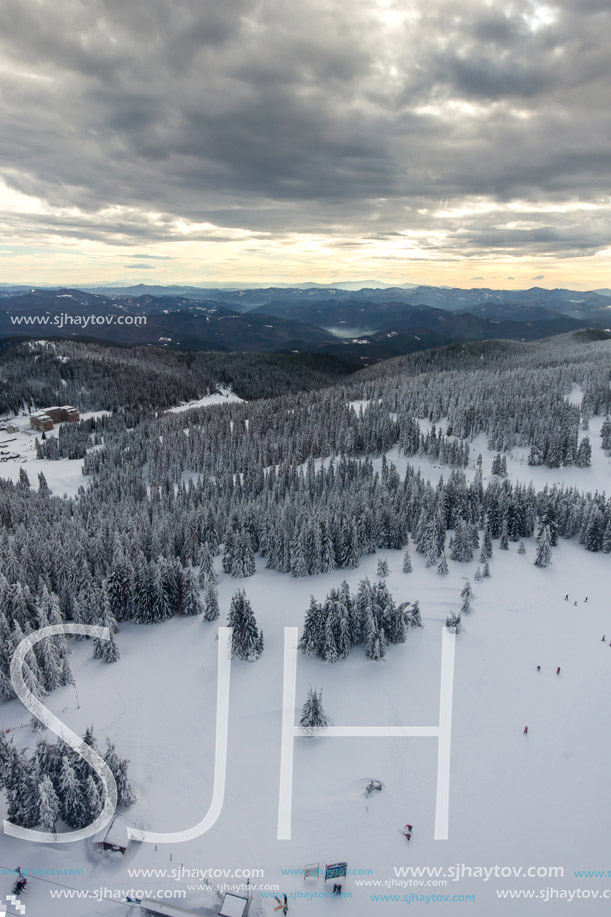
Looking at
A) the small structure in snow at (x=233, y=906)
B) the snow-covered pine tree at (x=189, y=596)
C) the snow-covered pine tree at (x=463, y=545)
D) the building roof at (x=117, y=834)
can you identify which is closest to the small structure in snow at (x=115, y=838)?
the building roof at (x=117, y=834)

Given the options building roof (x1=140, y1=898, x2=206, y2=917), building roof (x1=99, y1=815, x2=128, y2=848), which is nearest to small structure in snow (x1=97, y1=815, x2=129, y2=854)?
building roof (x1=99, y1=815, x2=128, y2=848)

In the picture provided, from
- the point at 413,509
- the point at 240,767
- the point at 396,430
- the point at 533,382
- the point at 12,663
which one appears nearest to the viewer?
the point at 240,767

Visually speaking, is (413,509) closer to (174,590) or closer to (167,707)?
(174,590)

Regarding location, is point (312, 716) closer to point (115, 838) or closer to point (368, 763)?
point (368, 763)

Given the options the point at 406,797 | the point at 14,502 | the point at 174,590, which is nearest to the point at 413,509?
the point at 174,590

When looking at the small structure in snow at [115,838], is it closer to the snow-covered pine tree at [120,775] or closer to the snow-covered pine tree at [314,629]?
the snow-covered pine tree at [120,775]

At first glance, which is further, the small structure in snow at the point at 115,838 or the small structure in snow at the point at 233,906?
the small structure in snow at the point at 115,838

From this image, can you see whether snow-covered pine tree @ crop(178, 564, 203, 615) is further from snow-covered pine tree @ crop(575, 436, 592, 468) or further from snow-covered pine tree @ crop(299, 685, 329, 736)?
snow-covered pine tree @ crop(575, 436, 592, 468)

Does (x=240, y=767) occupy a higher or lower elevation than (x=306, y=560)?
lower

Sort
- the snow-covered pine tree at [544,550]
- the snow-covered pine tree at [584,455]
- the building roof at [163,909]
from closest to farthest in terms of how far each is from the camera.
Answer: the building roof at [163,909], the snow-covered pine tree at [544,550], the snow-covered pine tree at [584,455]

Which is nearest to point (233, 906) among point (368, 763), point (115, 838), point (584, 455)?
point (115, 838)

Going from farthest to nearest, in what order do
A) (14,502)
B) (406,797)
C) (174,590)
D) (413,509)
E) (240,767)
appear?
(14,502)
(413,509)
(174,590)
(240,767)
(406,797)
